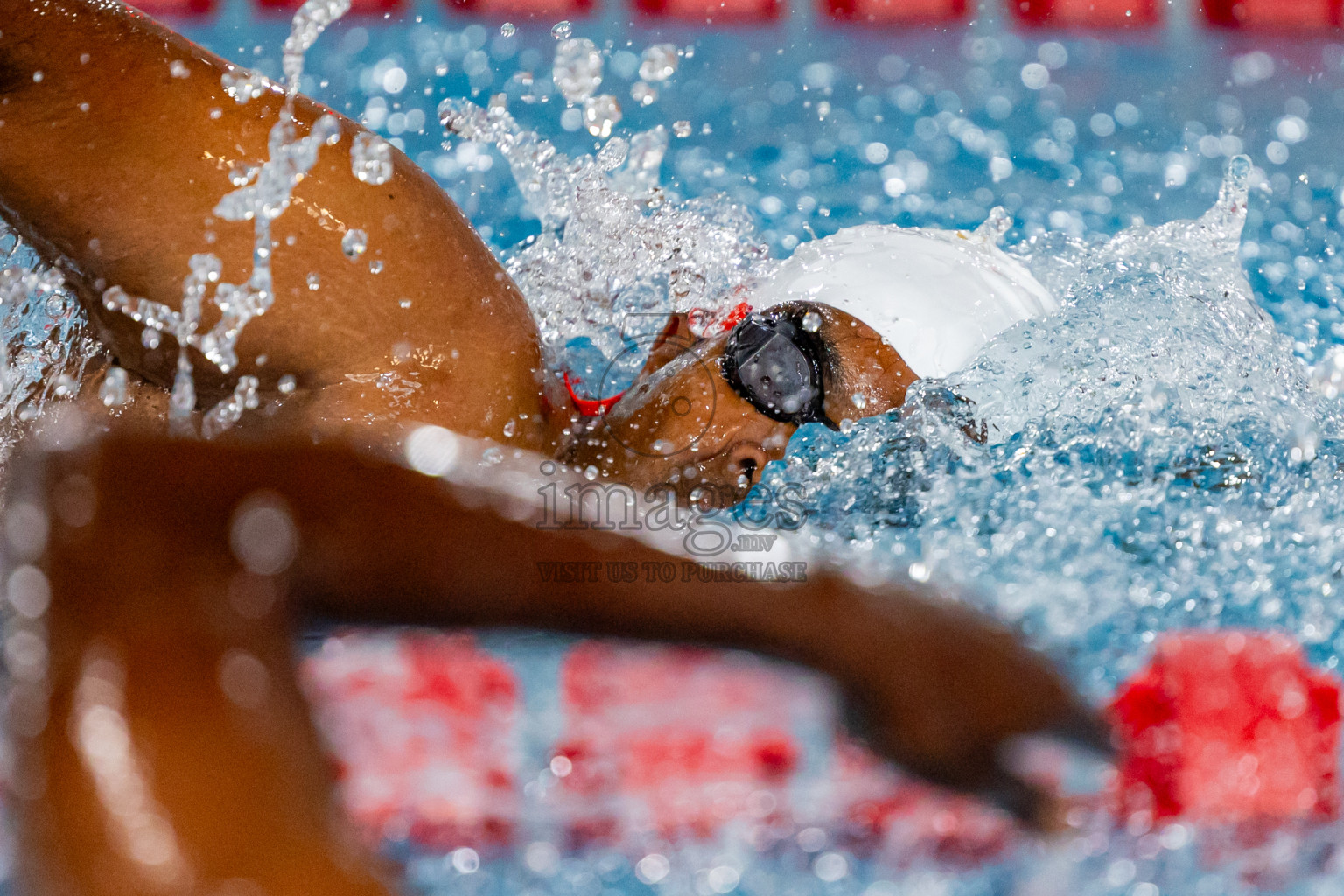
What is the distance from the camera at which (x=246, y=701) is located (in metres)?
0.30

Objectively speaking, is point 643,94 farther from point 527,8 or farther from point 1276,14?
point 1276,14

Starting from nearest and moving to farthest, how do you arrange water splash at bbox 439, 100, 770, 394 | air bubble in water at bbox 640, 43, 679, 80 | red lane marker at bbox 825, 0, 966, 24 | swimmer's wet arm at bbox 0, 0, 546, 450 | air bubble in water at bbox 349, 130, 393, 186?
swimmer's wet arm at bbox 0, 0, 546, 450 → air bubble in water at bbox 349, 130, 393, 186 → water splash at bbox 439, 100, 770, 394 → air bubble in water at bbox 640, 43, 679, 80 → red lane marker at bbox 825, 0, 966, 24

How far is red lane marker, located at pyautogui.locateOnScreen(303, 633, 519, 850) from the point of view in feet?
1.16

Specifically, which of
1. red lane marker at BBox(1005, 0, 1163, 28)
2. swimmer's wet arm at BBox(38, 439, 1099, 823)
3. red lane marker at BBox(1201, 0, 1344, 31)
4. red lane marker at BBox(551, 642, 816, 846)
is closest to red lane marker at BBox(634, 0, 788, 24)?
red lane marker at BBox(1005, 0, 1163, 28)

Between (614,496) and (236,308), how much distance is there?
47cm

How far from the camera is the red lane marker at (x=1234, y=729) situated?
0.92 m

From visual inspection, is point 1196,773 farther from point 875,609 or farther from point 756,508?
point 875,609

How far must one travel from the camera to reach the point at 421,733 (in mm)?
632

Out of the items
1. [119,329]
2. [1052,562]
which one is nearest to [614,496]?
[119,329]

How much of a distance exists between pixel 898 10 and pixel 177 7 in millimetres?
1416

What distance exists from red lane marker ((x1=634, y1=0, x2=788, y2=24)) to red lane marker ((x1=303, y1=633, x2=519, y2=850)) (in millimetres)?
1634

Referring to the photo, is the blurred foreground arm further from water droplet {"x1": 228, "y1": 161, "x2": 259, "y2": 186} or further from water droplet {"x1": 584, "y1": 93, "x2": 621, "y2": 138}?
water droplet {"x1": 584, "y1": 93, "x2": 621, "y2": 138}

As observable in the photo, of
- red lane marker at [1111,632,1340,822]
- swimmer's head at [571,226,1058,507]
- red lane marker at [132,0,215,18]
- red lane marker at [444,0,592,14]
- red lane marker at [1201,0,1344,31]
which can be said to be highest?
red lane marker at [1201,0,1344,31]

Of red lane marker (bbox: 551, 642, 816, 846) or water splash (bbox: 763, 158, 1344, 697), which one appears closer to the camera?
red lane marker (bbox: 551, 642, 816, 846)
